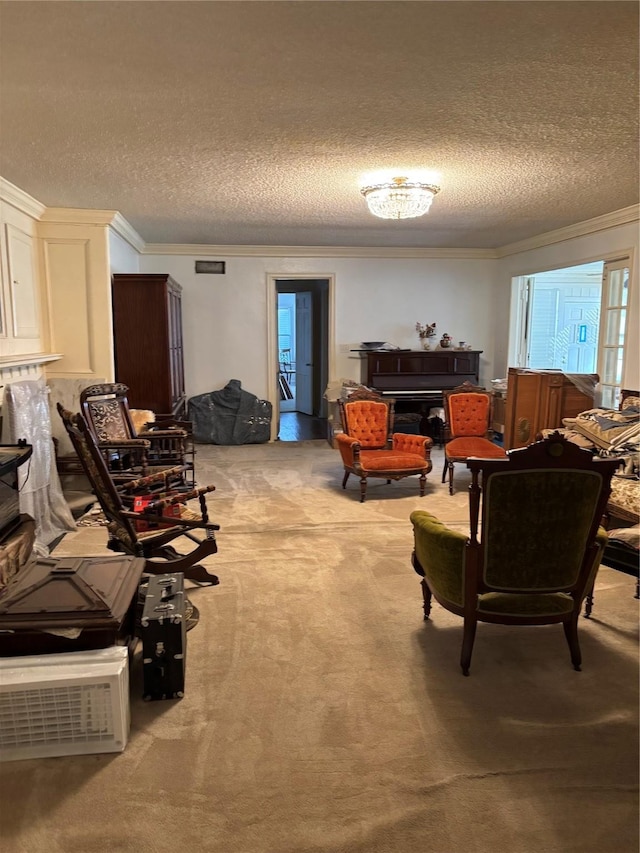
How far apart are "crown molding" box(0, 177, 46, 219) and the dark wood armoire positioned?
923 mm

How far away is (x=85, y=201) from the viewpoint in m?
4.98

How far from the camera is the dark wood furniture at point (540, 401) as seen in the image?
5.80 metres

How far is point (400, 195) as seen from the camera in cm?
425

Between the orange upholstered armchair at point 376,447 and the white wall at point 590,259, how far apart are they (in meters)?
2.01

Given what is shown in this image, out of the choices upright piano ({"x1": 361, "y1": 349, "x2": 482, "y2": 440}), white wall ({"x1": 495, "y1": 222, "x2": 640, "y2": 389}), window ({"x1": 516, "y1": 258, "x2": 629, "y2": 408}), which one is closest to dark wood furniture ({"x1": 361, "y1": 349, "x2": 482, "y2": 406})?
upright piano ({"x1": 361, "y1": 349, "x2": 482, "y2": 440})

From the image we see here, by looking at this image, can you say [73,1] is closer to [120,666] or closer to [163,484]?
[120,666]

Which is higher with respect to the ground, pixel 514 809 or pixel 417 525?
pixel 417 525

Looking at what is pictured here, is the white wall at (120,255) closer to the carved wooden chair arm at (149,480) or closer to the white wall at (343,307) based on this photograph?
the white wall at (343,307)

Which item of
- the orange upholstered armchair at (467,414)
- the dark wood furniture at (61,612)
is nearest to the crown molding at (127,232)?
the orange upholstered armchair at (467,414)

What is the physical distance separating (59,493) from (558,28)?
4.18 metres

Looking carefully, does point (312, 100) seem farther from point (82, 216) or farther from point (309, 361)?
point (309, 361)

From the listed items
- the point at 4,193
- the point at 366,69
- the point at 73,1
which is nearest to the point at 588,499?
the point at 366,69

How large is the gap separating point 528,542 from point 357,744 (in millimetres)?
1021

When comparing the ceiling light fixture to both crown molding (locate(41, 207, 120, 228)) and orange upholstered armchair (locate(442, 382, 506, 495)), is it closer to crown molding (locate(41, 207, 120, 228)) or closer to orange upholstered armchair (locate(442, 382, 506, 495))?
orange upholstered armchair (locate(442, 382, 506, 495))
